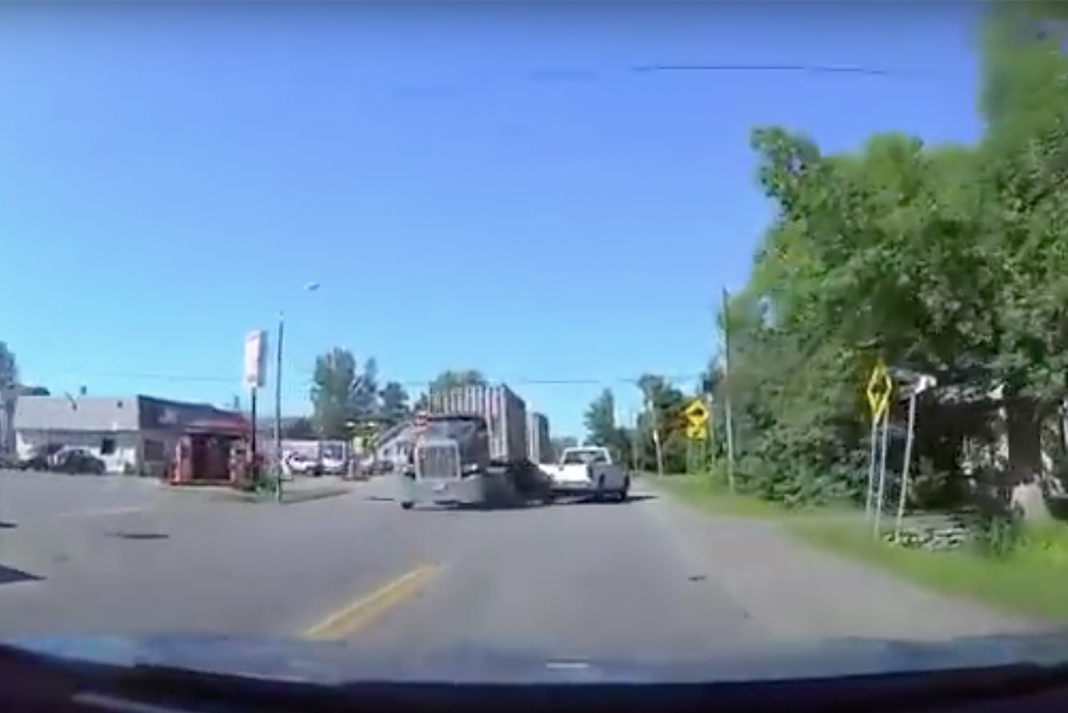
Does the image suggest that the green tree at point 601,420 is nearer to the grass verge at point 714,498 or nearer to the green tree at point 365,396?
the green tree at point 365,396

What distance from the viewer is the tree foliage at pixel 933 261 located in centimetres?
1745

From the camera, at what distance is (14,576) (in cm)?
1260

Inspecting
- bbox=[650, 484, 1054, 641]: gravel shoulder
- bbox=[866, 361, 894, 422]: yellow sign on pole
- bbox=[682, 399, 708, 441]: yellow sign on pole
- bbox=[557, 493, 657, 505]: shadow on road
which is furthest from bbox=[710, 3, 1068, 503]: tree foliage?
bbox=[682, 399, 708, 441]: yellow sign on pole

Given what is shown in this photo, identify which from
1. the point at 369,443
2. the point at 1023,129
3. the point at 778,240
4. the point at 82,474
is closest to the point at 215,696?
the point at 369,443

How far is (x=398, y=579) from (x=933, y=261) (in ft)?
34.8

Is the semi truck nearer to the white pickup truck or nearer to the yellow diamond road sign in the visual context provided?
the white pickup truck

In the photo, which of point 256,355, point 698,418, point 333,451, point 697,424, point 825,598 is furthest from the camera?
point 697,424

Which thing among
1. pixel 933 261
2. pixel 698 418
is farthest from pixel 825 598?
pixel 698 418

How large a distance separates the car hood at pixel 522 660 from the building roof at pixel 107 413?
3.04 metres

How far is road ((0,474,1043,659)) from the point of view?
30.9 feet

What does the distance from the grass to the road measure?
0.49m

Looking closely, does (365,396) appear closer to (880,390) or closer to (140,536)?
(140,536)

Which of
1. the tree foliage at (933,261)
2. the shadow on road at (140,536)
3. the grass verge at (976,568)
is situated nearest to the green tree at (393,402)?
the grass verge at (976,568)

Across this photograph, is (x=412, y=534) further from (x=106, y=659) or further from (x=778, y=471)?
(x=778, y=471)
